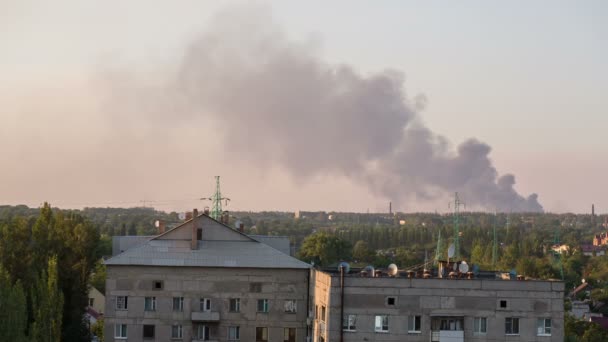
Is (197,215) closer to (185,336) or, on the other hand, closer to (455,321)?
(185,336)

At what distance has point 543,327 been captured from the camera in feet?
183

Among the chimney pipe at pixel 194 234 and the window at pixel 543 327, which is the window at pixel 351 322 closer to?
the window at pixel 543 327

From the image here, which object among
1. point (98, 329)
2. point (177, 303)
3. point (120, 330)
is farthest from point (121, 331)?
point (98, 329)

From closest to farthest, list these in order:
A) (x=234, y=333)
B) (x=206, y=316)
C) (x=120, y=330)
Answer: (x=206, y=316) < (x=120, y=330) < (x=234, y=333)

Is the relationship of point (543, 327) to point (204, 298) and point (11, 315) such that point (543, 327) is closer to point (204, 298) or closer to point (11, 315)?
point (204, 298)

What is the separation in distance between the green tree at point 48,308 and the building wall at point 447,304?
21.7 m

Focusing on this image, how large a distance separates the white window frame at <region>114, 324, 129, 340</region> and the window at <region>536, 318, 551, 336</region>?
78.7ft

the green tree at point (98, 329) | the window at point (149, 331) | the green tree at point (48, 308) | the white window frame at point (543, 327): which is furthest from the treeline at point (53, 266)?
the white window frame at point (543, 327)

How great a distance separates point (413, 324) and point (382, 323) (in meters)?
1.58

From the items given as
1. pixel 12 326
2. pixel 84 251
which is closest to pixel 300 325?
pixel 12 326

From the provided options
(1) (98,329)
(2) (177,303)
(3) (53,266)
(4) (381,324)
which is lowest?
(1) (98,329)

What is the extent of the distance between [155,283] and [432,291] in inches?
701

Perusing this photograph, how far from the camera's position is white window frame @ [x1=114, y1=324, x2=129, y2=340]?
64.4m

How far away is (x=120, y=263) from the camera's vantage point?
64625 millimetres
